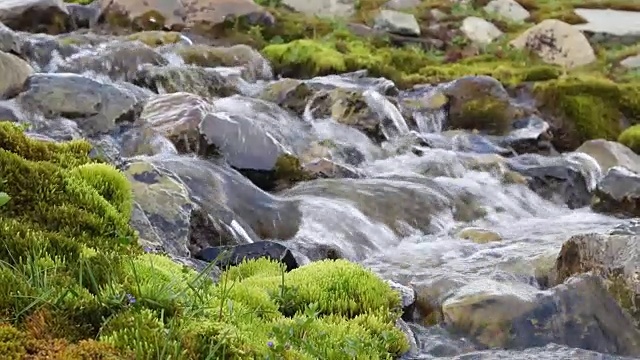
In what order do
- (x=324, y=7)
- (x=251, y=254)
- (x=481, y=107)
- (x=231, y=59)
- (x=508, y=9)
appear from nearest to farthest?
1. (x=251, y=254)
2. (x=481, y=107)
3. (x=231, y=59)
4. (x=324, y=7)
5. (x=508, y=9)

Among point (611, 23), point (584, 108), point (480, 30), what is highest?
point (584, 108)

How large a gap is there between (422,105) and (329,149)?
525 cm

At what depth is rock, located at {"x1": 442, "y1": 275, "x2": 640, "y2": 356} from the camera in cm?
550

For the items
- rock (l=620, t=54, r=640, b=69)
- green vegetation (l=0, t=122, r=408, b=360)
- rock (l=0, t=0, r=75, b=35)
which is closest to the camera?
green vegetation (l=0, t=122, r=408, b=360)

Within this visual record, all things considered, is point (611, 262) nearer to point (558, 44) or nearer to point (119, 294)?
point (119, 294)

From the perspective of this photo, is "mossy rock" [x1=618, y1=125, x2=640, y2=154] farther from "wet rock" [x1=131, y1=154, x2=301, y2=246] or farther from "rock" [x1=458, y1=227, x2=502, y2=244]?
"wet rock" [x1=131, y1=154, x2=301, y2=246]

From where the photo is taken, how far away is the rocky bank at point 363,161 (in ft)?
18.1

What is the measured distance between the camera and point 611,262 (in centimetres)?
661

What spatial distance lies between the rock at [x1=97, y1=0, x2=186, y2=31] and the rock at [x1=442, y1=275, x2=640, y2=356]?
1906 cm

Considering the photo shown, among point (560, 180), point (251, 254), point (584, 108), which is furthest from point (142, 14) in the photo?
point (251, 254)

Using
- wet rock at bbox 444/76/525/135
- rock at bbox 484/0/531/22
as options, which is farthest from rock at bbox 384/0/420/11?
wet rock at bbox 444/76/525/135

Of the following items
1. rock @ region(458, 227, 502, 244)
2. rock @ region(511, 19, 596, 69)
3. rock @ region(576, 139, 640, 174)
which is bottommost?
rock @ region(511, 19, 596, 69)

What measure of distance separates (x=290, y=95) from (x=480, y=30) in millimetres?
15833

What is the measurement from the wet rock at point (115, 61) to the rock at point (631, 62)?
16.7 metres
